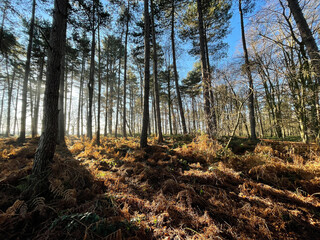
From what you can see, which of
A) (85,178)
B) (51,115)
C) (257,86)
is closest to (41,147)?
(51,115)

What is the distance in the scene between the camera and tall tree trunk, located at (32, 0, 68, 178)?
2.59 meters

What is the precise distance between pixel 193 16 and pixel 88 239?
11522mm

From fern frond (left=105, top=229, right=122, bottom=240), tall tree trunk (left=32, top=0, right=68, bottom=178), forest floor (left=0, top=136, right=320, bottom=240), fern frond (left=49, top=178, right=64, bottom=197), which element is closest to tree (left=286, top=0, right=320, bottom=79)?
forest floor (left=0, top=136, right=320, bottom=240)

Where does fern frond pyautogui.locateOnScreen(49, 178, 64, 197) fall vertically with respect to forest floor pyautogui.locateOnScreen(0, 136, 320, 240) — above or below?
above

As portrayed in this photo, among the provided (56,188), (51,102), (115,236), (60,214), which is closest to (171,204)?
(115,236)

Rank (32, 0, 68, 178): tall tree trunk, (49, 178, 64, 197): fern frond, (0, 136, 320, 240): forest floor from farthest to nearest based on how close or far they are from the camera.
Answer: (32, 0, 68, 178): tall tree trunk < (49, 178, 64, 197): fern frond < (0, 136, 320, 240): forest floor

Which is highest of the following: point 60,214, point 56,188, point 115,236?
point 56,188

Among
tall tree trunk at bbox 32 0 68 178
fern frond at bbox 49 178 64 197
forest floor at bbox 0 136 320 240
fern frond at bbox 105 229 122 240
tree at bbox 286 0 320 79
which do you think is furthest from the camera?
tree at bbox 286 0 320 79

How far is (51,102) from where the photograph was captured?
2684 mm

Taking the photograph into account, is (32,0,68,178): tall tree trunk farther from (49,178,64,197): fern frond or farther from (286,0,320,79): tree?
(286,0,320,79): tree

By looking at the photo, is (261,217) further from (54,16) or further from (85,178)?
(54,16)

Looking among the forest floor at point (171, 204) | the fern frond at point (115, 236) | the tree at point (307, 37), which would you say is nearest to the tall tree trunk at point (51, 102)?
the forest floor at point (171, 204)

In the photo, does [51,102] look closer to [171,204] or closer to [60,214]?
[60,214]

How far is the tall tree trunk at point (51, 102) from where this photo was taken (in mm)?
2594
